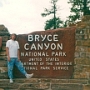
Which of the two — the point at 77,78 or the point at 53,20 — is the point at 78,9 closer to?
the point at 53,20

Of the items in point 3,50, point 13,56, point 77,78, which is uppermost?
point 3,50

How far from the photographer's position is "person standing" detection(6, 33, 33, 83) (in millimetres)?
10023

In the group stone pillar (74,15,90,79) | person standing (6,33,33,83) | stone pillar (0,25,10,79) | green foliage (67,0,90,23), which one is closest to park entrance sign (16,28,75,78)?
stone pillar (74,15,90,79)

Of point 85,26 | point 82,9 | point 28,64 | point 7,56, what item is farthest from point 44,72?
point 82,9

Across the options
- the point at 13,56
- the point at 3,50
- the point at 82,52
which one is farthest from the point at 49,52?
the point at 3,50

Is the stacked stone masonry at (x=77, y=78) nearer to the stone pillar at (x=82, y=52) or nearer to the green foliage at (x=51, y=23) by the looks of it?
the stone pillar at (x=82, y=52)

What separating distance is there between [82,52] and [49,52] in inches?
41.7

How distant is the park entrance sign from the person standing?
37 cm

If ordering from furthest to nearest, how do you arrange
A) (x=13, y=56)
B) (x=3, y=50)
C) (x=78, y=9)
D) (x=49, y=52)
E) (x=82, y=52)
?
1. (x=78, y=9)
2. (x=3, y=50)
3. (x=49, y=52)
4. (x=82, y=52)
5. (x=13, y=56)

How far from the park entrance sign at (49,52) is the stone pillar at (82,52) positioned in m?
0.16

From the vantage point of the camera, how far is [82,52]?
33.4ft

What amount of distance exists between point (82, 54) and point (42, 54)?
1.29m

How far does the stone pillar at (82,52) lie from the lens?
397 inches

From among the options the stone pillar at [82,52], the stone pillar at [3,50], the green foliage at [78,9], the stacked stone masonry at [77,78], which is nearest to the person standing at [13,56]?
the stacked stone masonry at [77,78]
